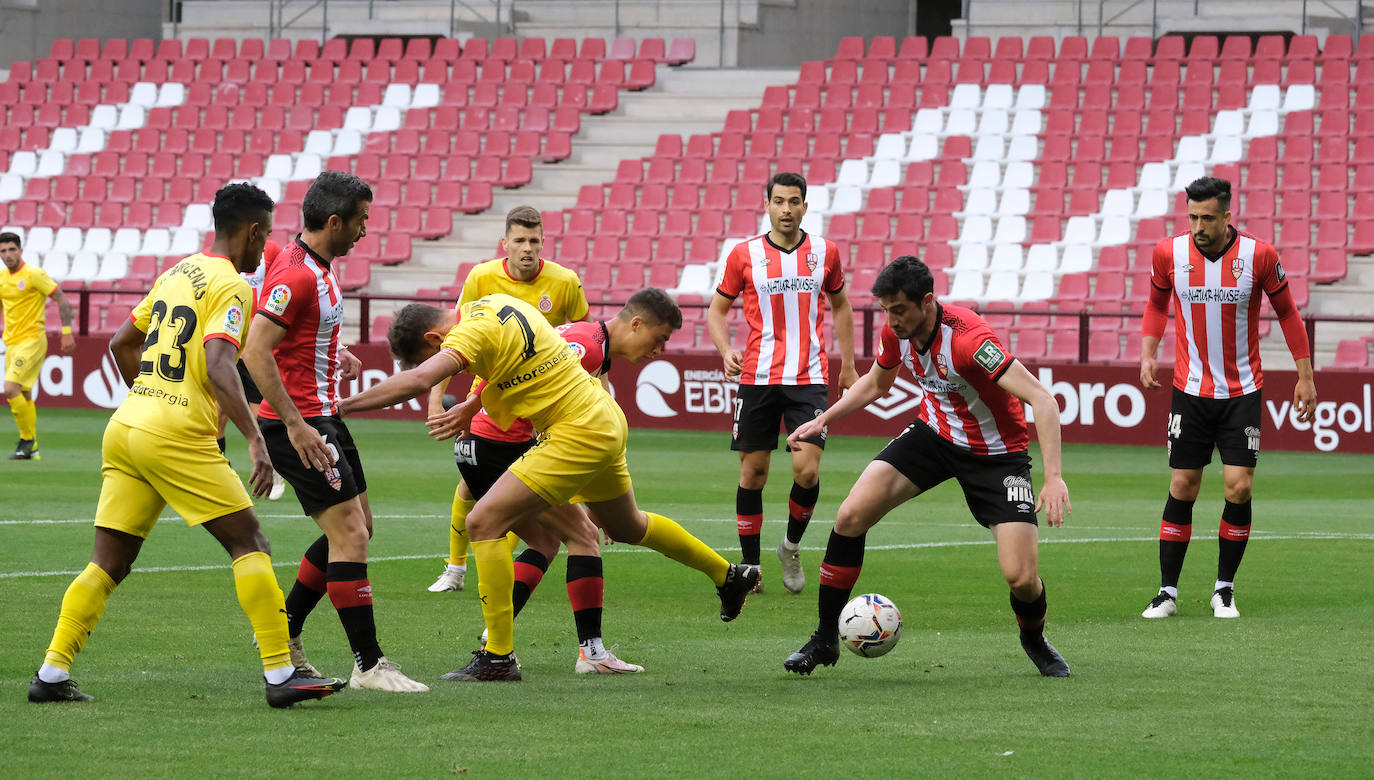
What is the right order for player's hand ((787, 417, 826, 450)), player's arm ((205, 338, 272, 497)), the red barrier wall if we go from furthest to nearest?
the red barrier wall → player's hand ((787, 417, 826, 450)) → player's arm ((205, 338, 272, 497))

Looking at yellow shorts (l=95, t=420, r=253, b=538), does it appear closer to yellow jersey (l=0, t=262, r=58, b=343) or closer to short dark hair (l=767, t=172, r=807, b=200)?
short dark hair (l=767, t=172, r=807, b=200)

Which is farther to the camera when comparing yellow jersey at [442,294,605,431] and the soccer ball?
the soccer ball

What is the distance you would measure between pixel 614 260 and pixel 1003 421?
1788cm

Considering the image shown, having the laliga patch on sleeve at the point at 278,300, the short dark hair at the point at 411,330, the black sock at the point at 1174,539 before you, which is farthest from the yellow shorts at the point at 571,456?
the black sock at the point at 1174,539

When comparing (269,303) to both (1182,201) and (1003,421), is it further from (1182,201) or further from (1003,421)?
(1182,201)

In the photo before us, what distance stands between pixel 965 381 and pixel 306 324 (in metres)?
2.53

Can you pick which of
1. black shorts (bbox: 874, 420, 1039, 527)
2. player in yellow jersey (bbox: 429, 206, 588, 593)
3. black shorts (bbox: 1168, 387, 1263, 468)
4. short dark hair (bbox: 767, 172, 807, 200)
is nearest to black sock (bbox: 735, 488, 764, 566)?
player in yellow jersey (bbox: 429, 206, 588, 593)

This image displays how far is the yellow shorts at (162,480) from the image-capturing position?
5.86 m

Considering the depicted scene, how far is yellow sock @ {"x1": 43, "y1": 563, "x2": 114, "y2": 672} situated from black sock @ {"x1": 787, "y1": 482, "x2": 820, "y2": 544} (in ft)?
14.3

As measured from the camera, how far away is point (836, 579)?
276 inches

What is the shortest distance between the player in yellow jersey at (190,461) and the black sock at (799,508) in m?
3.90

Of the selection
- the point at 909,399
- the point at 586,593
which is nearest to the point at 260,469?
the point at 586,593

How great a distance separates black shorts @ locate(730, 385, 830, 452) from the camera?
991 centimetres

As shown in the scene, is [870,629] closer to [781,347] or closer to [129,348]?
[129,348]
